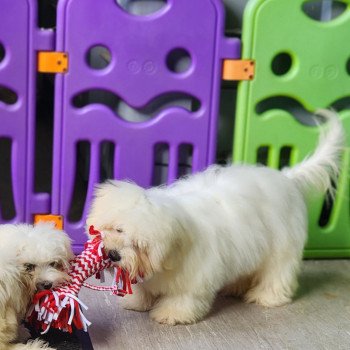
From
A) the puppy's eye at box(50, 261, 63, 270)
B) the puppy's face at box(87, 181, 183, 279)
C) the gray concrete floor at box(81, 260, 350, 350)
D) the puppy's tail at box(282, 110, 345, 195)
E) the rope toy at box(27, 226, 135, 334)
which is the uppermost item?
the puppy's tail at box(282, 110, 345, 195)

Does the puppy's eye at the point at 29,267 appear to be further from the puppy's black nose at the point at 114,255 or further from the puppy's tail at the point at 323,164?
the puppy's tail at the point at 323,164

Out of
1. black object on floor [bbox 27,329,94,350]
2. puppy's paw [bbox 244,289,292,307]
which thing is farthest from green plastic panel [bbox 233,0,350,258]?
black object on floor [bbox 27,329,94,350]

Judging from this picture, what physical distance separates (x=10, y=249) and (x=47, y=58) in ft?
2.31

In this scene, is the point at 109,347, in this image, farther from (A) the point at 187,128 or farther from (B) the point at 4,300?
(A) the point at 187,128

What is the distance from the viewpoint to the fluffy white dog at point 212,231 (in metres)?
1.41

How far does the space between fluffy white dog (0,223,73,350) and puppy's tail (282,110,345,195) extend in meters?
0.77

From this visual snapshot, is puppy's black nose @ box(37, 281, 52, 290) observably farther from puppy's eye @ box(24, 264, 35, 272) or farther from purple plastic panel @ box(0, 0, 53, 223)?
purple plastic panel @ box(0, 0, 53, 223)

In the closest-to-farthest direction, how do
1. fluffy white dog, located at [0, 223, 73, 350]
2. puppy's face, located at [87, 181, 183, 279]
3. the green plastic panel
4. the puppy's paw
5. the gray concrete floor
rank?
fluffy white dog, located at [0, 223, 73, 350] → puppy's face, located at [87, 181, 183, 279] → the gray concrete floor → the puppy's paw → the green plastic panel

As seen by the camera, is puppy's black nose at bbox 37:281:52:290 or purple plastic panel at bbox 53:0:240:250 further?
purple plastic panel at bbox 53:0:240:250

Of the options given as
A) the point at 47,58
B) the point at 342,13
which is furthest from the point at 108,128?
the point at 342,13

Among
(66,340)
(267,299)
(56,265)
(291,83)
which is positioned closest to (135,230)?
(56,265)

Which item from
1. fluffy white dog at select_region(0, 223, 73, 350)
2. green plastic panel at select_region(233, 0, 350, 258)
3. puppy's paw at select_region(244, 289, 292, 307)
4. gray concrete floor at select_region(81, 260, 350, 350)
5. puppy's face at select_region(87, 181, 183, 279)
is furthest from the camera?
green plastic panel at select_region(233, 0, 350, 258)

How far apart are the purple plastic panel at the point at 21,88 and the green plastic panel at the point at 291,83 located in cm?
64

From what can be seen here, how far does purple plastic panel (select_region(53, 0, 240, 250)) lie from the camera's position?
1.80 m
